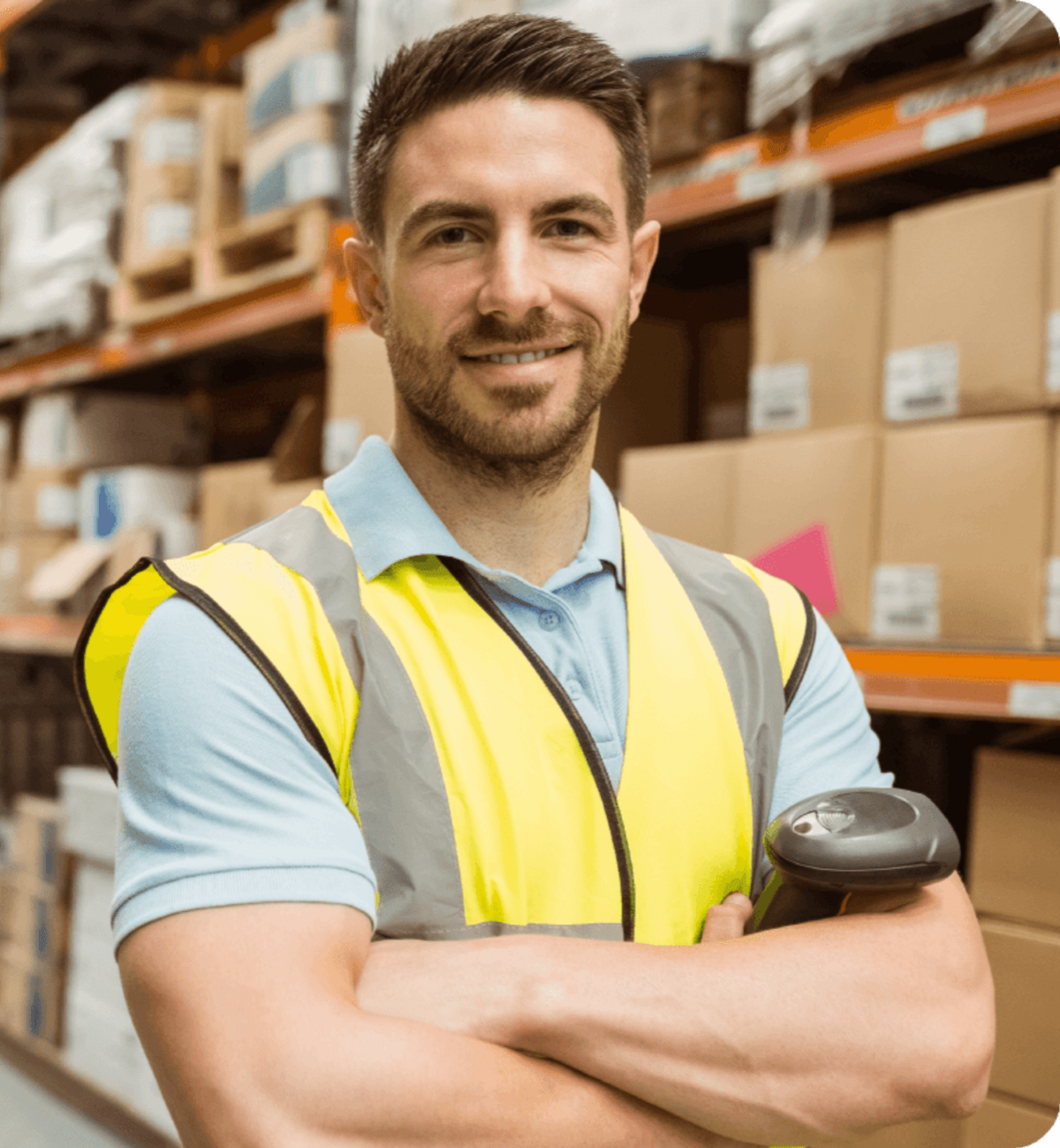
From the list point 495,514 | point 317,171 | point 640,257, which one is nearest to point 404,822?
point 495,514

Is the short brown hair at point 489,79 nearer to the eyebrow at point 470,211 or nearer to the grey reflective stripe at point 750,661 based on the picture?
the eyebrow at point 470,211

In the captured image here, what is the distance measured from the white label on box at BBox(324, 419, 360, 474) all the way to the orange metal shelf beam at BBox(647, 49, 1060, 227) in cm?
76

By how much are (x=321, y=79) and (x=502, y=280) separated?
1647mm

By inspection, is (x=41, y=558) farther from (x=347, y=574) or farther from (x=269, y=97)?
(x=347, y=574)

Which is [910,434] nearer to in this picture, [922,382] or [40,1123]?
[922,382]

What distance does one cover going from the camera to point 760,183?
171 centimetres

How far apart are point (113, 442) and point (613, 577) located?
2.66 metres

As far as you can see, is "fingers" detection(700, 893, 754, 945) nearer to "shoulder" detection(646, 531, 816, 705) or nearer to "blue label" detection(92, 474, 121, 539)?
"shoulder" detection(646, 531, 816, 705)

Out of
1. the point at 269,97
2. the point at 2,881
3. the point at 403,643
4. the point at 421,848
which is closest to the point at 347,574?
the point at 403,643

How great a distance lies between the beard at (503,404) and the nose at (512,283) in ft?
0.04

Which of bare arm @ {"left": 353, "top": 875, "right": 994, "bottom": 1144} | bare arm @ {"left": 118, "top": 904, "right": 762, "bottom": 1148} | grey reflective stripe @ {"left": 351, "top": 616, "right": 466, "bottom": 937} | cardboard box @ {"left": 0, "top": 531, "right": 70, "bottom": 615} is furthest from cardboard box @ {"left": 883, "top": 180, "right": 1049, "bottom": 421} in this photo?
cardboard box @ {"left": 0, "top": 531, "right": 70, "bottom": 615}

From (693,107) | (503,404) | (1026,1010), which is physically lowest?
(1026,1010)

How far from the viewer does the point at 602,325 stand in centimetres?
109

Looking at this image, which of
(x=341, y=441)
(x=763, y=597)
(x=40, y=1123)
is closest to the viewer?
(x=763, y=597)
